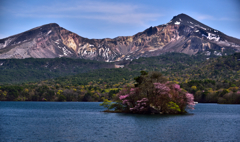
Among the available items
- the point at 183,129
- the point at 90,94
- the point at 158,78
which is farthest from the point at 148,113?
the point at 90,94

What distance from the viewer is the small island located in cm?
7600

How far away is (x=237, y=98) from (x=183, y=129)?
94208mm

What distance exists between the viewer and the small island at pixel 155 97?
76000 millimetres

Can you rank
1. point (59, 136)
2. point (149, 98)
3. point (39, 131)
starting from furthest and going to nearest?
1. point (149, 98)
2. point (39, 131)
3. point (59, 136)

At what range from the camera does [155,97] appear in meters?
76.4

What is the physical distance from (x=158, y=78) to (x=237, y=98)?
74.8 meters

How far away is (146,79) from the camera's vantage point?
7894 cm

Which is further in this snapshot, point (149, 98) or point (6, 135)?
point (149, 98)

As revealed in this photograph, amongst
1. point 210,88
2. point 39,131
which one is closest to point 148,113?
point 39,131

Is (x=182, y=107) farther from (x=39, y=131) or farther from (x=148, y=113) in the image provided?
(x=39, y=131)

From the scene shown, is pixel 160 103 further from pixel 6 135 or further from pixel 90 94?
pixel 90 94

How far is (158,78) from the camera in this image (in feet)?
259

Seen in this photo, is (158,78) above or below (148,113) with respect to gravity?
above

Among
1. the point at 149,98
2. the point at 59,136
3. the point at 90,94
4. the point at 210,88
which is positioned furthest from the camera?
the point at 90,94
